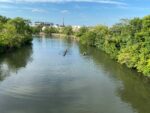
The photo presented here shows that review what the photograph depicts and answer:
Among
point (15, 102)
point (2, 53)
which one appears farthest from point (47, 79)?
point (2, 53)

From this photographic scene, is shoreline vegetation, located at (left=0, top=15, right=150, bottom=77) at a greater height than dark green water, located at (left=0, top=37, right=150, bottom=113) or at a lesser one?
greater

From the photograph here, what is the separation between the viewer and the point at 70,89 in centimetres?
2398

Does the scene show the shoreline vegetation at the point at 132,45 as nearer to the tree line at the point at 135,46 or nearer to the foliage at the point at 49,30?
the tree line at the point at 135,46

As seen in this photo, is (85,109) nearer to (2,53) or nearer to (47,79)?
(47,79)

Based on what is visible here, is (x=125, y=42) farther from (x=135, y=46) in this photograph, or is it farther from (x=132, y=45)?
(x=135, y=46)

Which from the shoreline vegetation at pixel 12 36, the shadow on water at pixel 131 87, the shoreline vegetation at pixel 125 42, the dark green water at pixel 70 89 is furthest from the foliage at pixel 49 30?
the dark green water at pixel 70 89

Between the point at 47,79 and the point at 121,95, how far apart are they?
7.97 m

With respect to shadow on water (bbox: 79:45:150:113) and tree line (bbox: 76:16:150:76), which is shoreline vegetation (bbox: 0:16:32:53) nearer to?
shadow on water (bbox: 79:45:150:113)

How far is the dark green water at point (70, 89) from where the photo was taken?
1940cm

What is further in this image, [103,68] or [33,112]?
[103,68]

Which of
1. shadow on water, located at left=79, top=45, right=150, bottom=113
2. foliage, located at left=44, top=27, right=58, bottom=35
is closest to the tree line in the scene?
shadow on water, located at left=79, top=45, right=150, bottom=113

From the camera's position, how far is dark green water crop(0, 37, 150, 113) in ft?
63.6

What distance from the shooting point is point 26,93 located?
22328 mm

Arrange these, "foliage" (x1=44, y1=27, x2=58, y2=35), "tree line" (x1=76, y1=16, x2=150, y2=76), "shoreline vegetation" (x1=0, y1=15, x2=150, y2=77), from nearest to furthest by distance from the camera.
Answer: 1. "tree line" (x1=76, y1=16, x2=150, y2=76)
2. "shoreline vegetation" (x1=0, y1=15, x2=150, y2=77)
3. "foliage" (x1=44, y1=27, x2=58, y2=35)
